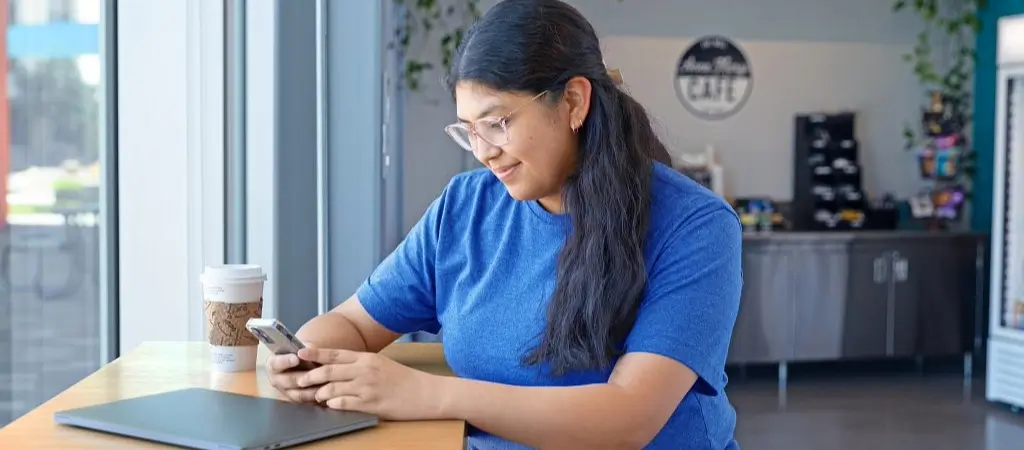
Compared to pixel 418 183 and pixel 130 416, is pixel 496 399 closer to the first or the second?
pixel 130 416

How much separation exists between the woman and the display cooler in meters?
4.29

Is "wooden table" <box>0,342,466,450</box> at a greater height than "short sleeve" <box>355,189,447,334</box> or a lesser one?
lesser

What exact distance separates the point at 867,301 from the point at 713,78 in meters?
1.57

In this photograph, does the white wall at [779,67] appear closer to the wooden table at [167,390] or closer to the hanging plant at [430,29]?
the hanging plant at [430,29]

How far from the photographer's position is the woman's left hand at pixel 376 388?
1.62 m

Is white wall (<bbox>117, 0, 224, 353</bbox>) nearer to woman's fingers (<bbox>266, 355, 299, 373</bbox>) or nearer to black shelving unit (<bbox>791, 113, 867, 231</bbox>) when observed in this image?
woman's fingers (<bbox>266, 355, 299, 373</bbox>)

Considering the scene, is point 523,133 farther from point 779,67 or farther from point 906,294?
point 779,67

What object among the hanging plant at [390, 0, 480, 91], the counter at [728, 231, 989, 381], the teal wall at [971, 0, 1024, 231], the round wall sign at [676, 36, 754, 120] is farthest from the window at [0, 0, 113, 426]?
the teal wall at [971, 0, 1024, 231]

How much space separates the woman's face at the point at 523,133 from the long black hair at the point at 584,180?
2 cm

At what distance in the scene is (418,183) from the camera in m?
6.48

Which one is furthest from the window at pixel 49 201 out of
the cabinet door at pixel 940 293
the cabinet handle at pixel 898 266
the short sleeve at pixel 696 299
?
the cabinet door at pixel 940 293

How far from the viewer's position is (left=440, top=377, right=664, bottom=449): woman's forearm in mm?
1654

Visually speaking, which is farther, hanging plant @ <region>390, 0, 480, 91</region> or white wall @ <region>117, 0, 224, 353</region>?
hanging plant @ <region>390, 0, 480, 91</region>

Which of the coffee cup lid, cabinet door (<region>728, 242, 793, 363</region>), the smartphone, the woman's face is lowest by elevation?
cabinet door (<region>728, 242, 793, 363</region>)
